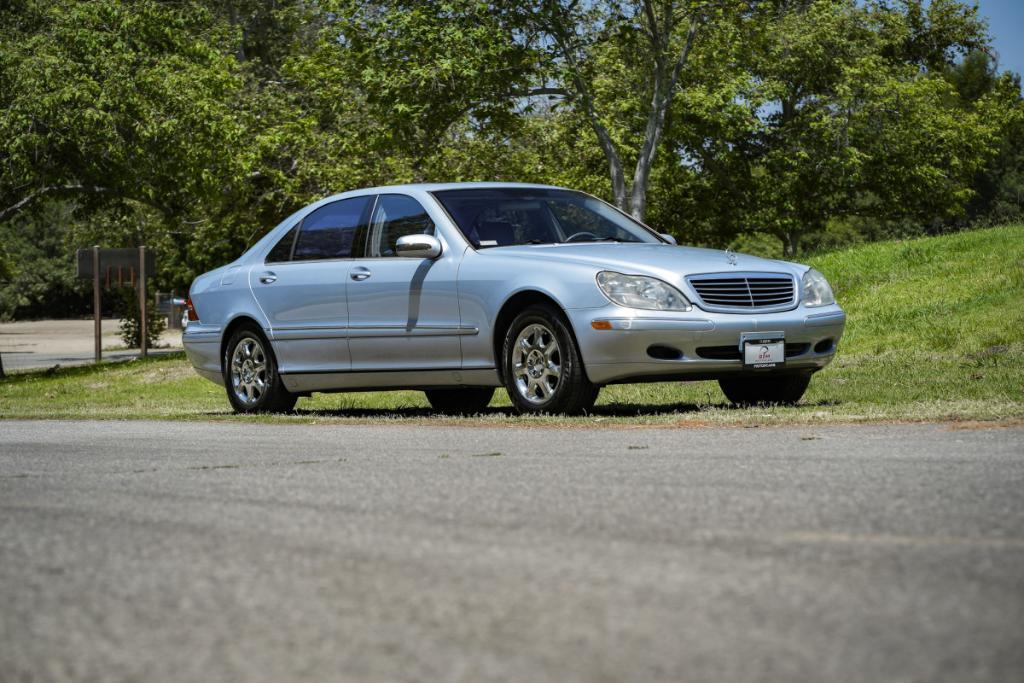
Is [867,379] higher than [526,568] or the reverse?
the reverse

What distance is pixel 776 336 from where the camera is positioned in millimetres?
10922

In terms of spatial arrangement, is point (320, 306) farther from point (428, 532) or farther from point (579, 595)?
point (579, 595)

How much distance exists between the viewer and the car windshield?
38.9ft

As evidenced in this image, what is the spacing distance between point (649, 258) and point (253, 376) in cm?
388

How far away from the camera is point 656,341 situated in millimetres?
10539

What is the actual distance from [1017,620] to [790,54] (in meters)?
41.5

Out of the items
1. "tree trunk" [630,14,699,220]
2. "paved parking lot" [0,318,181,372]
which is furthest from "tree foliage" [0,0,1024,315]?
"paved parking lot" [0,318,181,372]

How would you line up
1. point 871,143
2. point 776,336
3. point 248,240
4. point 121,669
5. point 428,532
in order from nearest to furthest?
point 121,669, point 428,532, point 776,336, point 248,240, point 871,143

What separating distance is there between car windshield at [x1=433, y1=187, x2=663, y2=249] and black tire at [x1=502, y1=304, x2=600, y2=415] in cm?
95

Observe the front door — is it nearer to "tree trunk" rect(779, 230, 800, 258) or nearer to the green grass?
the green grass

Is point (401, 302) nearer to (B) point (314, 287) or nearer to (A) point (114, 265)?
(B) point (314, 287)

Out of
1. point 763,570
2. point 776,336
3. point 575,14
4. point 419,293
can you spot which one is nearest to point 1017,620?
point 763,570

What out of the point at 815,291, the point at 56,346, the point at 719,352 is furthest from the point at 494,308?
the point at 56,346

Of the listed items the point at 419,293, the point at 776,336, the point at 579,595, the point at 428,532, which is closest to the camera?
the point at 579,595
